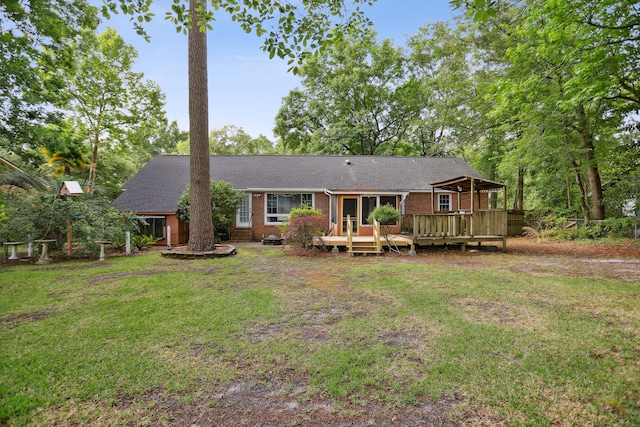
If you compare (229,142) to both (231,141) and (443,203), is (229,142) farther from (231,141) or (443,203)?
(443,203)

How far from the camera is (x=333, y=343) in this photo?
11.6ft

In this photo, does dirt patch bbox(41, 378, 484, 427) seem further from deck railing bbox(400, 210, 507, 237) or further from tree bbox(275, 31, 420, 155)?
tree bbox(275, 31, 420, 155)

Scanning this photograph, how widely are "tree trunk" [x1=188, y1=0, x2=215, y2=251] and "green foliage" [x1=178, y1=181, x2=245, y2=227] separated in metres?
2.96

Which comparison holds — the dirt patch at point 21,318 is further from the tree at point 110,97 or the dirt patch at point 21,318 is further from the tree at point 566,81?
the tree at point 110,97

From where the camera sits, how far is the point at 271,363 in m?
3.10

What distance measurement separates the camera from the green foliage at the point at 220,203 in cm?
1334

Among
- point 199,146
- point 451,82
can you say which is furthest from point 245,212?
point 451,82

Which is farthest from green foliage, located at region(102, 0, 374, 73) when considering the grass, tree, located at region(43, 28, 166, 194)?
tree, located at region(43, 28, 166, 194)

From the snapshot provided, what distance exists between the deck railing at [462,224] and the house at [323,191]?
0.04 metres

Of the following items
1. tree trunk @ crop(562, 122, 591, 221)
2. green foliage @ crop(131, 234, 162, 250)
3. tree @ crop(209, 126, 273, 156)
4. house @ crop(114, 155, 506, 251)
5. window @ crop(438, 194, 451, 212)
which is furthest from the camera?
tree @ crop(209, 126, 273, 156)

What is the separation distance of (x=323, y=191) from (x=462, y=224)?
6.74m

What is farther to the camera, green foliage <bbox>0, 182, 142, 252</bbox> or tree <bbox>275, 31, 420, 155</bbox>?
tree <bbox>275, 31, 420, 155</bbox>

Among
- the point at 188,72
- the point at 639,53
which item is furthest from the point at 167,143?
the point at 639,53

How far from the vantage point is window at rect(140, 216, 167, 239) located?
13.5 meters
